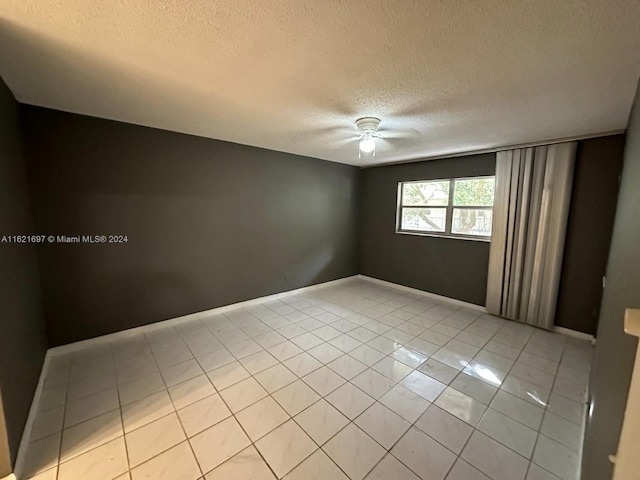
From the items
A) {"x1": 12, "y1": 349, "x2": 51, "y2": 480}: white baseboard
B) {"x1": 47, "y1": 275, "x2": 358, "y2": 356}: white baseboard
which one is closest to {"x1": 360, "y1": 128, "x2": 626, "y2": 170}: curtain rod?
{"x1": 47, "y1": 275, "x2": 358, "y2": 356}: white baseboard

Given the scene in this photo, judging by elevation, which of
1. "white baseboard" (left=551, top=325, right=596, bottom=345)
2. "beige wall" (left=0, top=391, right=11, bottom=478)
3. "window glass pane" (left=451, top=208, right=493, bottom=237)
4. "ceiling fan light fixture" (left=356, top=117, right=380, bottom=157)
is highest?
"ceiling fan light fixture" (left=356, top=117, right=380, bottom=157)

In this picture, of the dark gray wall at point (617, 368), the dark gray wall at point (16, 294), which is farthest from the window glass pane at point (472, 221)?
the dark gray wall at point (16, 294)

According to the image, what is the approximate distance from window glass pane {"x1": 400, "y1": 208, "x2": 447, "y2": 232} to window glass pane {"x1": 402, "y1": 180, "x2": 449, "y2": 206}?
0.40 ft

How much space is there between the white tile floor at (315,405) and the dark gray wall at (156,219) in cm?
49

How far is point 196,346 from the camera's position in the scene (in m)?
2.74

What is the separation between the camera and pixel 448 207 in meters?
4.10

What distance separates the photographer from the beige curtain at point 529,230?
303 centimetres

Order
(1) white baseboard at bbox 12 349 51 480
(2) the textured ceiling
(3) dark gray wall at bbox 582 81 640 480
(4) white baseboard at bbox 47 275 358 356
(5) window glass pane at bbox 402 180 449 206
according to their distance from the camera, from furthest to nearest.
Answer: (5) window glass pane at bbox 402 180 449 206, (4) white baseboard at bbox 47 275 358 356, (1) white baseboard at bbox 12 349 51 480, (2) the textured ceiling, (3) dark gray wall at bbox 582 81 640 480

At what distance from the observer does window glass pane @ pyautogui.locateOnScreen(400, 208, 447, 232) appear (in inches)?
166

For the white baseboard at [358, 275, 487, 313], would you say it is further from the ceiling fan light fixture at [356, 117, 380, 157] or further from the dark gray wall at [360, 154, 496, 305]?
the ceiling fan light fixture at [356, 117, 380, 157]

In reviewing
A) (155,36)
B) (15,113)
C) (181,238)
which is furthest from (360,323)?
(15,113)

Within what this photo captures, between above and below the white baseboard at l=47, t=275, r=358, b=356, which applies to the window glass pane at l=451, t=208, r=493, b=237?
above

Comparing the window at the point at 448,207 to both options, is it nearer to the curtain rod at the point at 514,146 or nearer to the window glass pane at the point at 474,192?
the window glass pane at the point at 474,192

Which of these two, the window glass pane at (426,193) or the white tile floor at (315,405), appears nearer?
the white tile floor at (315,405)
